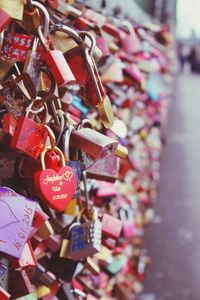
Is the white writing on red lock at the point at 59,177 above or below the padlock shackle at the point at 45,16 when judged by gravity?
below

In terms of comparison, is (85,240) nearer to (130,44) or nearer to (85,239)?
(85,239)

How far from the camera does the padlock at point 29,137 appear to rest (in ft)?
2.98

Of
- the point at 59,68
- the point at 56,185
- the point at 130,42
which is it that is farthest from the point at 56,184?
the point at 130,42

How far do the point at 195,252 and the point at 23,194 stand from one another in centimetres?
305

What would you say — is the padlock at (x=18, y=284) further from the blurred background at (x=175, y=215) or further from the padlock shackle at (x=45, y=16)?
the blurred background at (x=175, y=215)

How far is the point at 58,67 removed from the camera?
91 cm

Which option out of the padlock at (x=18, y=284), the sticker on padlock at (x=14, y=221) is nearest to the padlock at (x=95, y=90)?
the sticker on padlock at (x=14, y=221)

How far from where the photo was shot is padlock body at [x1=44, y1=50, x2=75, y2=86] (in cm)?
91

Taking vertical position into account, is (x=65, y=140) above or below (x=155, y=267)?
above

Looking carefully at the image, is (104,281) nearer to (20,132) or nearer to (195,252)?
(20,132)

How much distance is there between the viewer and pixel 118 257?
210cm

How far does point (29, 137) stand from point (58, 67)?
0.45ft

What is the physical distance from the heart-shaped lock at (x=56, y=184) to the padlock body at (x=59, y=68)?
15cm

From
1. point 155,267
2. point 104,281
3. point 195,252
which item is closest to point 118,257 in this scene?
point 104,281
